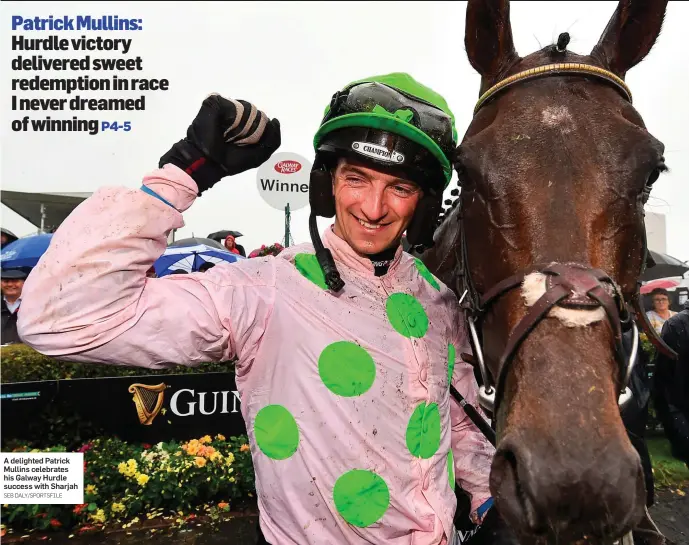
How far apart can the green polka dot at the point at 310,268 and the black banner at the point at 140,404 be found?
14.8 ft

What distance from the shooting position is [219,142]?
166 centimetres

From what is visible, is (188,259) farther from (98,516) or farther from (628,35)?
(628,35)

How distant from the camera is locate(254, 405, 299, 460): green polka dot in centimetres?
161

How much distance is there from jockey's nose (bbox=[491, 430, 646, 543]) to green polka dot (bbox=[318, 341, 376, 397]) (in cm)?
61

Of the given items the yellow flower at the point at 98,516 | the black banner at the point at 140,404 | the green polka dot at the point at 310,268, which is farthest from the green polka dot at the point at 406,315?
the yellow flower at the point at 98,516

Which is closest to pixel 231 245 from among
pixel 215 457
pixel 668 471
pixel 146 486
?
pixel 215 457

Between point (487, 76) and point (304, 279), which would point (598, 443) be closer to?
point (304, 279)

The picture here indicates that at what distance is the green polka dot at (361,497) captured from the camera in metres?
1.56

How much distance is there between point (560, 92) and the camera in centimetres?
175

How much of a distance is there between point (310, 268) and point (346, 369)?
0.45 m

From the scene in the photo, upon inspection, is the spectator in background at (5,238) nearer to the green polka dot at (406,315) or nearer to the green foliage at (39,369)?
the green foliage at (39,369)

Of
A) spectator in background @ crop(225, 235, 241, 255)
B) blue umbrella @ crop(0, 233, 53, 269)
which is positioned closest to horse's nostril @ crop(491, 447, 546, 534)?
blue umbrella @ crop(0, 233, 53, 269)

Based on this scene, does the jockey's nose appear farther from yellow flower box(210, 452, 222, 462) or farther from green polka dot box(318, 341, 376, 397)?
yellow flower box(210, 452, 222, 462)

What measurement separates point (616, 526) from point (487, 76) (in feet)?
6.18
